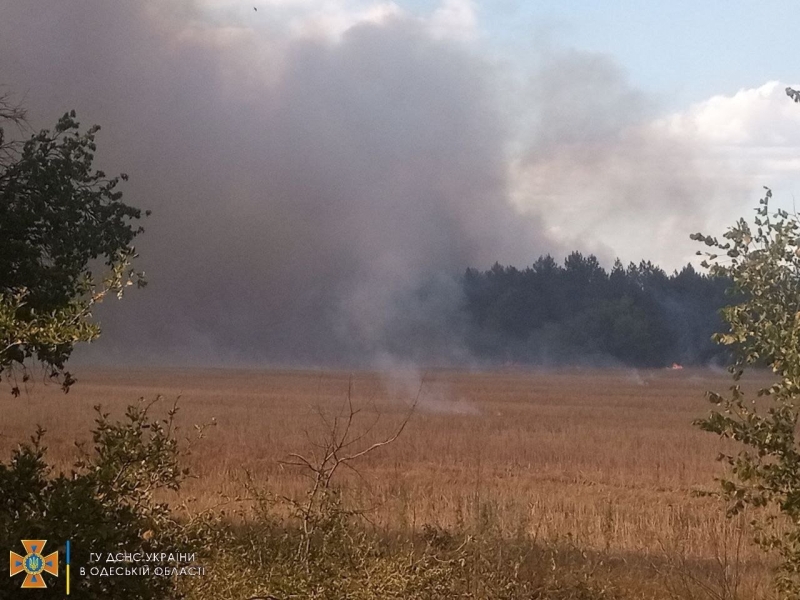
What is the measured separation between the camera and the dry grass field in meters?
11.9

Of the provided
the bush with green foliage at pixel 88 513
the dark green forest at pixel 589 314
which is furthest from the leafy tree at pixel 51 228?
the dark green forest at pixel 589 314

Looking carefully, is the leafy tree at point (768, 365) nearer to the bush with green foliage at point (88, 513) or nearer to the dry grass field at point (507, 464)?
the dry grass field at point (507, 464)

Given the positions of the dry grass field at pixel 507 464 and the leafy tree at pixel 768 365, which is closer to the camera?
the leafy tree at pixel 768 365

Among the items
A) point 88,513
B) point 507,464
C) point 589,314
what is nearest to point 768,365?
point 88,513

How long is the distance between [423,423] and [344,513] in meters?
26.0

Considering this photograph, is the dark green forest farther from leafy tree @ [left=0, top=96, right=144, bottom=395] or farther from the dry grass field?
leafy tree @ [left=0, top=96, right=144, bottom=395]

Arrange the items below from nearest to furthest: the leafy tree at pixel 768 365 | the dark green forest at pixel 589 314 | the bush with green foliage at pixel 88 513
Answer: the bush with green foliage at pixel 88 513 → the leafy tree at pixel 768 365 → the dark green forest at pixel 589 314

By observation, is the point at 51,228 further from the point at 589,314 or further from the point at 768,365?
the point at 589,314

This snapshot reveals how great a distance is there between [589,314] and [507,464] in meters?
97.4

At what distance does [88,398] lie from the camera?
46.4 m

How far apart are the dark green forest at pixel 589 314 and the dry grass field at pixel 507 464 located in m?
61.8

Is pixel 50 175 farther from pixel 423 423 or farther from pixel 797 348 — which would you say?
pixel 423 423

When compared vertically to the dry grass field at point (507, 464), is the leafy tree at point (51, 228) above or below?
above

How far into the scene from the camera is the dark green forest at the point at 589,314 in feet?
367
